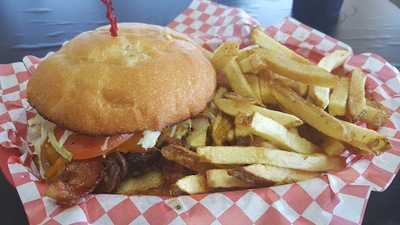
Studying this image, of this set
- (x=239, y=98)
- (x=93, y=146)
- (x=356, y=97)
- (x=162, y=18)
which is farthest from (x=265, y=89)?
(x=162, y=18)

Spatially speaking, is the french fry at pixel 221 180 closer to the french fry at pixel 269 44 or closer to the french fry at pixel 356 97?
the french fry at pixel 356 97

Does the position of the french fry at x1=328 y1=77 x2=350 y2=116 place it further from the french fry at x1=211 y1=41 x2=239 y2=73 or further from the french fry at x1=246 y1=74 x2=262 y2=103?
the french fry at x1=211 y1=41 x2=239 y2=73

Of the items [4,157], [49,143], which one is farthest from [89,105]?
[4,157]

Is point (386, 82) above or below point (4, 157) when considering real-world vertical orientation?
above

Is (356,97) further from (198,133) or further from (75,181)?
(75,181)

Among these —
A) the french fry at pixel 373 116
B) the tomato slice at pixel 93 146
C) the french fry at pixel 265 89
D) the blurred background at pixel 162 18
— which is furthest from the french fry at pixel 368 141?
the blurred background at pixel 162 18

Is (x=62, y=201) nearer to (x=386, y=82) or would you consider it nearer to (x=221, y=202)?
(x=221, y=202)
